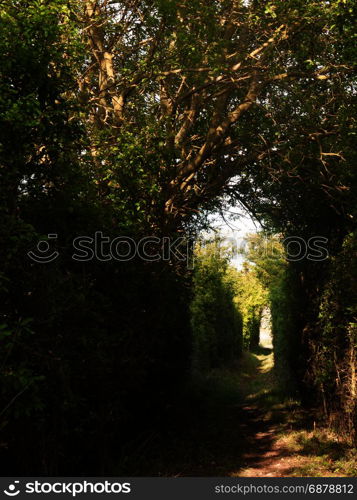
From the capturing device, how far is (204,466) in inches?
329

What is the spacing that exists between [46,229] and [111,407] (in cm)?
299

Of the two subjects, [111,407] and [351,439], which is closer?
[111,407]

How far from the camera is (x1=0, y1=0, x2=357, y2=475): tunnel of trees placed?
18.0ft

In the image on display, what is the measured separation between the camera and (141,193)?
9.24m

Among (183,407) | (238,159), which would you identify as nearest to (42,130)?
(238,159)

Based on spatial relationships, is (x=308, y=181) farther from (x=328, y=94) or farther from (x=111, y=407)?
(x=111, y=407)
